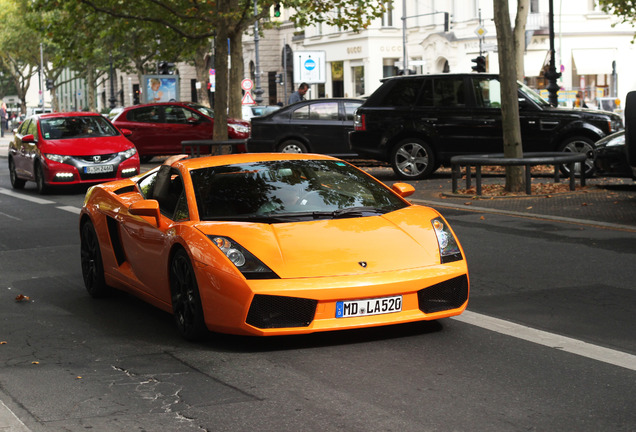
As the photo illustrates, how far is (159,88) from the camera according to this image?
46375 mm

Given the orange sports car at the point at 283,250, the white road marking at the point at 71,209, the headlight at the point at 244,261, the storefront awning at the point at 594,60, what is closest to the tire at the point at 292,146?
the white road marking at the point at 71,209

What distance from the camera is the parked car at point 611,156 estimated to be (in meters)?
16.2

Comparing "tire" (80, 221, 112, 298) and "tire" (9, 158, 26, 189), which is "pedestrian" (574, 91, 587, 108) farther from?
"tire" (80, 221, 112, 298)

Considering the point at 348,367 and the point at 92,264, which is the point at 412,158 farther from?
the point at 348,367

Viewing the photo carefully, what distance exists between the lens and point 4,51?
10106cm

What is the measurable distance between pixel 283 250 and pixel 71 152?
1483 centimetres

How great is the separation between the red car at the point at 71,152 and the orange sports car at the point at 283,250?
41.1 ft

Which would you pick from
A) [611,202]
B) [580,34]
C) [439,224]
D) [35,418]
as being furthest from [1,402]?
[580,34]

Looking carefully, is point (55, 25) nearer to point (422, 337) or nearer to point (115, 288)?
point (115, 288)

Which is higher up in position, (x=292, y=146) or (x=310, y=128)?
(x=310, y=128)

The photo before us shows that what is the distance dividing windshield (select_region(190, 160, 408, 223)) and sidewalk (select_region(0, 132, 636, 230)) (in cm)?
565

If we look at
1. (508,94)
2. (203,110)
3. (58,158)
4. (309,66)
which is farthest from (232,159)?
(309,66)

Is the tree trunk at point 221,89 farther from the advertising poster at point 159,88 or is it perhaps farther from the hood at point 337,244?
the hood at point 337,244

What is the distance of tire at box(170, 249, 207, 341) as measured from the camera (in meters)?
6.63
